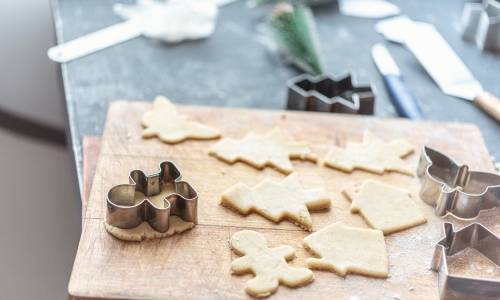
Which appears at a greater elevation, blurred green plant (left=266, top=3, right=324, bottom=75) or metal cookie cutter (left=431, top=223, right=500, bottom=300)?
metal cookie cutter (left=431, top=223, right=500, bottom=300)

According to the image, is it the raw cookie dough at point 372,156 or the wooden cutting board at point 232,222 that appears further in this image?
the raw cookie dough at point 372,156

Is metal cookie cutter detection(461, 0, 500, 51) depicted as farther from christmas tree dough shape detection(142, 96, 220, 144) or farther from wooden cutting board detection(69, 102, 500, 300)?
christmas tree dough shape detection(142, 96, 220, 144)

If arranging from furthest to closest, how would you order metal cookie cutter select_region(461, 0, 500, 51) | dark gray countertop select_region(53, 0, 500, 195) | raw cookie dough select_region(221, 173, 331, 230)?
1. metal cookie cutter select_region(461, 0, 500, 51)
2. dark gray countertop select_region(53, 0, 500, 195)
3. raw cookie dough select_region(221, 173, 331, 230)

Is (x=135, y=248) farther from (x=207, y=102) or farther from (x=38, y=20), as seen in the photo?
(x=38, y=20)

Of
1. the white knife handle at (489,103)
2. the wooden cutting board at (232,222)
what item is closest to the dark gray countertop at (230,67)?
the white knife handle at (489,103)

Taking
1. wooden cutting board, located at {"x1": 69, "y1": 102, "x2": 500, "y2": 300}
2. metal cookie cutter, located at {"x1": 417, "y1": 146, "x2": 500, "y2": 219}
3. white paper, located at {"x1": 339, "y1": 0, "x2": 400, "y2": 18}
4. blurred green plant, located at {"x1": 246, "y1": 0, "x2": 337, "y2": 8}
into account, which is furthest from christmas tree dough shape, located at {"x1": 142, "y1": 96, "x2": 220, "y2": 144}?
white paper, located at {"x1": 339, "y1": 0, "x2": 400, "y2": 18}

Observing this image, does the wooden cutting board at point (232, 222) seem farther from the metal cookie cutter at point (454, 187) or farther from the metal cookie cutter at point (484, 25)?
the metal cookie cutter at point (484, 25)

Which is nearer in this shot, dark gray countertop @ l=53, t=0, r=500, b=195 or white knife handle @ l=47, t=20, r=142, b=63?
dark gray countertop @ l=53, t=0, r=500, b=195
